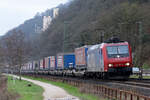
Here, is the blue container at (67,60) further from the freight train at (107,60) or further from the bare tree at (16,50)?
the freight train at (107,60)

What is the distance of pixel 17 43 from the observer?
5325 cm

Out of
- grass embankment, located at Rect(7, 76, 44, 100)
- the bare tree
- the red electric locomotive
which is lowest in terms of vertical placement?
grass embankment, located at Rect(7, 76, 44, 100)

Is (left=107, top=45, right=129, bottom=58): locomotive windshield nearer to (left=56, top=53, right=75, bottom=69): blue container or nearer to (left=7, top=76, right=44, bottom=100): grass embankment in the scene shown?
(left=7, top=76, right=44, bottom=100): grass embankment

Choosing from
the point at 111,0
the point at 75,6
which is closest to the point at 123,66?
the point at 111,0

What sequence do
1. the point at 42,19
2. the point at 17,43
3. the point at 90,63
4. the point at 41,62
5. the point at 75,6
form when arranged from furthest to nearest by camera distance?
the point at 42,19, the point at 75,6, the point at 41,62, the point at 17,43, the point at 90,63

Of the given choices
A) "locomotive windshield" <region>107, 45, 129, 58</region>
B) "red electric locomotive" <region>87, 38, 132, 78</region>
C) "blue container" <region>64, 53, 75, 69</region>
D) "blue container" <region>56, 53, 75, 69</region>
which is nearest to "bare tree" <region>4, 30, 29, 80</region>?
"blue container" <region>56, 53, 75, 69</region>

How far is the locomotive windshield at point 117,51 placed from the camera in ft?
86.8

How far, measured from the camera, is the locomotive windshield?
26.5 meters

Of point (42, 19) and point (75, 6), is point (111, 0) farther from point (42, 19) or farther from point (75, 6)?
point (42, 19)

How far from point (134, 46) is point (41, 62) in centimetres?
2771

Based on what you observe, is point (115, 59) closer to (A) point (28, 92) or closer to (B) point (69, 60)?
(A) point (28, 92)

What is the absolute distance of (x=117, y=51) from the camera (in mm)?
26672

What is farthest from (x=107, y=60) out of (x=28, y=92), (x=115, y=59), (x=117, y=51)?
(x=28, y=92)

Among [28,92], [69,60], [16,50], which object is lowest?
[28,92]
